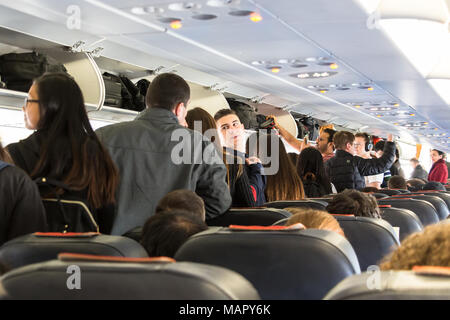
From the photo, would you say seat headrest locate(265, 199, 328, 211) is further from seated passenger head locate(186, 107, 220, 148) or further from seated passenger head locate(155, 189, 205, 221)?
seated passenger head locate(155, 189, 205, 221)

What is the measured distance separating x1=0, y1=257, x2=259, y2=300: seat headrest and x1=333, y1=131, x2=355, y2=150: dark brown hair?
6506mm

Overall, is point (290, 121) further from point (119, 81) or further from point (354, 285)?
point (354, 285)

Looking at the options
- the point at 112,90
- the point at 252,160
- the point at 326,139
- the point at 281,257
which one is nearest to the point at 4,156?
the point at 281,257

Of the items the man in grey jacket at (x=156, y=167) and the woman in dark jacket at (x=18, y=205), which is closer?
the woman in dark jacket at (x=18, y=205)

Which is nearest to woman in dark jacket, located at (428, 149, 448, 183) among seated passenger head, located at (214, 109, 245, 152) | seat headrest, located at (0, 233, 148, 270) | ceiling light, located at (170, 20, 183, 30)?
seated passenger head, located at (214, 109, 245, 152)

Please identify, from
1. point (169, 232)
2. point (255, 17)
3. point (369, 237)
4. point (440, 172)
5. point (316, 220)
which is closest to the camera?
point (169, 232)

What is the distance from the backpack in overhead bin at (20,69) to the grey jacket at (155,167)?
7.17 feet

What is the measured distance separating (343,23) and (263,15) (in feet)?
2.48

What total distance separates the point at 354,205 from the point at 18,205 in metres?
1.83

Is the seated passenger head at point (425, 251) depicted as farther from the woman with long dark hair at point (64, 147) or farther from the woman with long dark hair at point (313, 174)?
the woman with long dark hair at point (313, 174)

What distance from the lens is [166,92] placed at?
3.52 m

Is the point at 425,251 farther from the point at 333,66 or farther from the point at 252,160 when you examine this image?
the point at 333,66

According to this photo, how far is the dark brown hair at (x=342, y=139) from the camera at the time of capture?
746 cm

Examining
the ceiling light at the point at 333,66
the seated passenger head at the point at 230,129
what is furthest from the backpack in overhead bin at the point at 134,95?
the ceiling light at the point at 333,66
